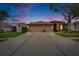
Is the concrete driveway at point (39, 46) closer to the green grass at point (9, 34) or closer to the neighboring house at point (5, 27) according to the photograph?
the green grass at point (9, 34)

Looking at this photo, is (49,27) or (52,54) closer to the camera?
(52,54)

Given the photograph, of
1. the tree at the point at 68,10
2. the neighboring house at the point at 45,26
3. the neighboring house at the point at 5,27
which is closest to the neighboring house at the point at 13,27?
the neighboring house at the point at 5,27

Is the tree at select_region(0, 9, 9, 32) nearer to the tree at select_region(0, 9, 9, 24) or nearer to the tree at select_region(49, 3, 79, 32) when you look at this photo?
the tree at select_region(0, 9, 9, 24)

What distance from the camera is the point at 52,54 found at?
14.6ft

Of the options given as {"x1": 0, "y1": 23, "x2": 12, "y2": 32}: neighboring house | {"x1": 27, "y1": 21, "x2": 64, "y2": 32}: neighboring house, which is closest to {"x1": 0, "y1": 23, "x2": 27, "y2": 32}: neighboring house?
{"x1": 0, "y1": 23, "x2": 12, "y2": 32}: neighboring house

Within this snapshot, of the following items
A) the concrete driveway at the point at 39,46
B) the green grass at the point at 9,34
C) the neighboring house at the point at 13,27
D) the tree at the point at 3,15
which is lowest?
the concrete driveway at the point at 39,46

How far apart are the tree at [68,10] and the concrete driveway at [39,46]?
1.26ft

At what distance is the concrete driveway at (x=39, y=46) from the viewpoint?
4.46 meters

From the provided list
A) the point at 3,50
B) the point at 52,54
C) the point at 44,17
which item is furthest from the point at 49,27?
the point at 3,50

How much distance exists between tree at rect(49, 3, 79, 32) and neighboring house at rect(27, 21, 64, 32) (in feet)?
0.53

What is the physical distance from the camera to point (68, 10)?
461 centimetres

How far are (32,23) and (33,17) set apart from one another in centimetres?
13

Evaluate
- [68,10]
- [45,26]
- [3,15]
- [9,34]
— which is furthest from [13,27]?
[68,10]

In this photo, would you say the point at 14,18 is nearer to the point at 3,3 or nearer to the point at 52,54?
the point at 3,3
